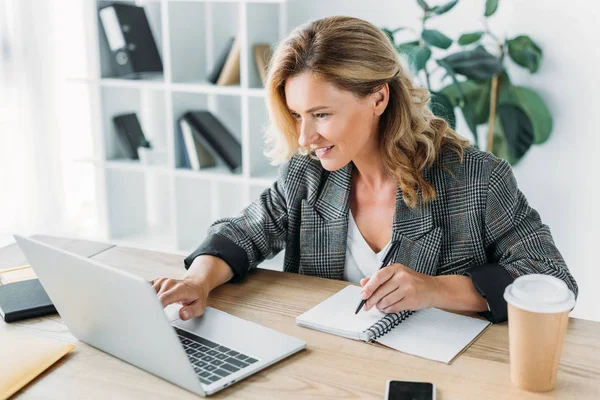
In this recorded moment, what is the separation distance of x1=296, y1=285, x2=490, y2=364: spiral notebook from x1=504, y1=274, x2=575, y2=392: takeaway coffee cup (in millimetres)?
130

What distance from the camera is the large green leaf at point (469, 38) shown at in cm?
253

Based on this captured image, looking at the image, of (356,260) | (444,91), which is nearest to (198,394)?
(356,260)

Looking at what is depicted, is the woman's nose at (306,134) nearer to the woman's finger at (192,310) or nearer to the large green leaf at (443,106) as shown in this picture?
the woman's finger at (192,310)

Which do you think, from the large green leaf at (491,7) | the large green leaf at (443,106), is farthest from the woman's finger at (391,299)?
the large green leaf at (491,7)

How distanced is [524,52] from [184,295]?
5.84ft

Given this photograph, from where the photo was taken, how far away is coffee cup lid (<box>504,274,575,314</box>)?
94 centimetres

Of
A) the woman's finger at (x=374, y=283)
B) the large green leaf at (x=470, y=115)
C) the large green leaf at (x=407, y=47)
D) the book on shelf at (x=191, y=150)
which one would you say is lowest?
the book on shelf at (x=191, y=150)

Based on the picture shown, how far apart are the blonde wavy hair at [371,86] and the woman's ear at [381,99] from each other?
1 centimetres

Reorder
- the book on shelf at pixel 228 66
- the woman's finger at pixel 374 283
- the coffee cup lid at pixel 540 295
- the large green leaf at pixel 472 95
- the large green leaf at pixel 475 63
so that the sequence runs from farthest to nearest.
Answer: the book on shelf at pixel 228 66 → the large green leaf at pixel 472 95 → the large green leaf at pixel 475 63 → the woman's finger at pixel 374 283 → the coffee cup lid at pixel 540 295

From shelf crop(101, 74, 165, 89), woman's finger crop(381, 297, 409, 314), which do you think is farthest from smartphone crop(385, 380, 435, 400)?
shelf crop(101, 74, 165, 89)

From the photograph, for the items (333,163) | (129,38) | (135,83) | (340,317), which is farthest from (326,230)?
(129,38)

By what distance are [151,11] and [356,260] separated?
6.74 feet

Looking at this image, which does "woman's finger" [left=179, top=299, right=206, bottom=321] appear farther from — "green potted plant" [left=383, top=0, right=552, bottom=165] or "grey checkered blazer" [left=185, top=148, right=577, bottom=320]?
"green potted plant" [left=383, top=0, right=552, bottom=165]

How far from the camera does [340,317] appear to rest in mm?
1240
